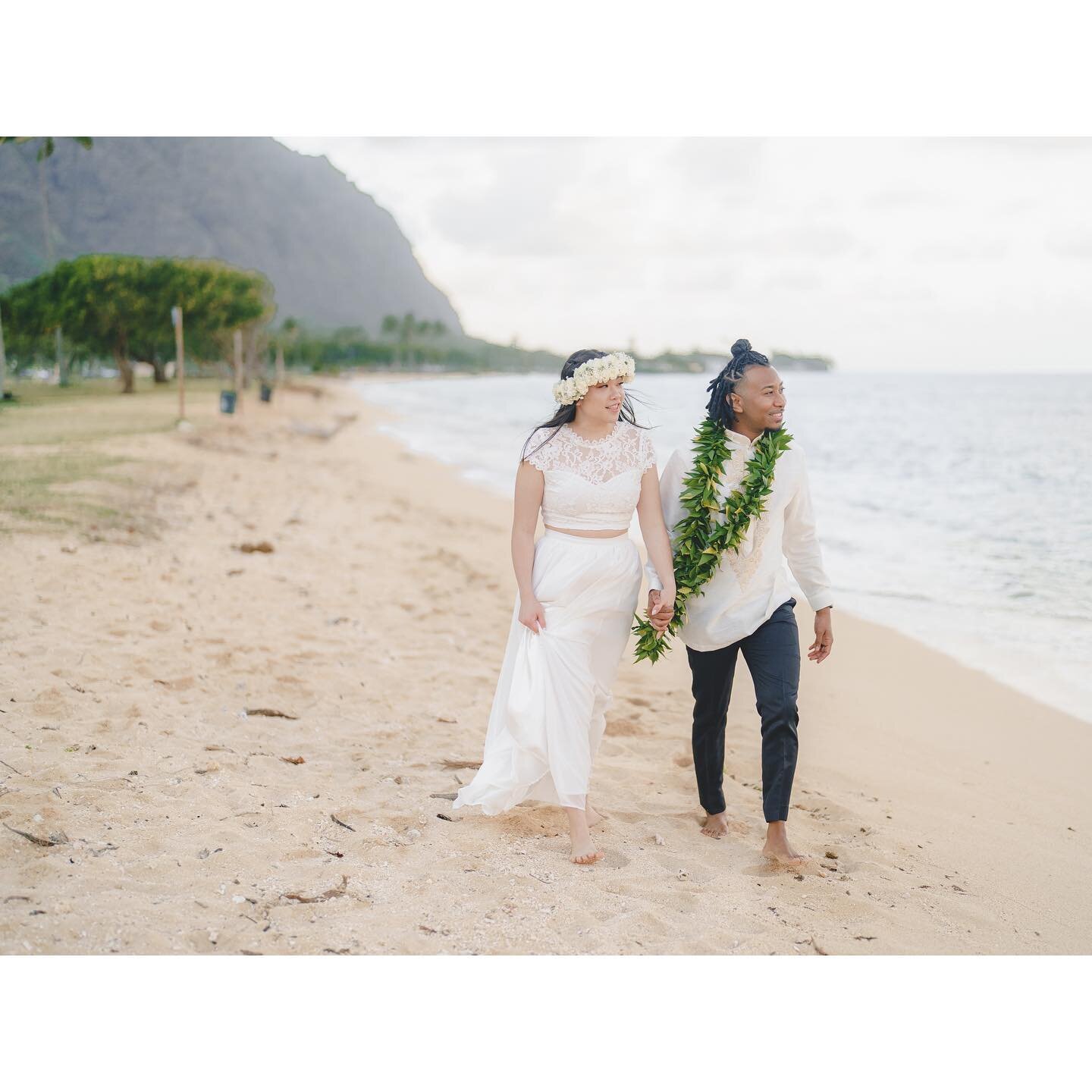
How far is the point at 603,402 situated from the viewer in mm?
3586

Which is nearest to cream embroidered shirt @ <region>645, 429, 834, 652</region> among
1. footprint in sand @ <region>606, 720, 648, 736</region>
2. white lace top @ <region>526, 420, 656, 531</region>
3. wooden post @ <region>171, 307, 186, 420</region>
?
white lace top @ <region>526, 420, 656, 531</region>

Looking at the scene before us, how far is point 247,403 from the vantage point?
108 feet

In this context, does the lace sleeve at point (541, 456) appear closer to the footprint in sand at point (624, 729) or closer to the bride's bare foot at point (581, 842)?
the bride's bare foot at point (581, 842)

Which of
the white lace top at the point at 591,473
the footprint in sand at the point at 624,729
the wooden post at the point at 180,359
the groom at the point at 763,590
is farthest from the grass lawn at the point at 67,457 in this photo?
the groom at the point at 763,590

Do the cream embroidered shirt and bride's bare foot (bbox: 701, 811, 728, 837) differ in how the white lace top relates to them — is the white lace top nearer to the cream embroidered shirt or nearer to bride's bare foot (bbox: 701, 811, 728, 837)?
the cream embroidered shirt

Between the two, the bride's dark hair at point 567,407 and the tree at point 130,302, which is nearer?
the bride's dark hair at point 567,407

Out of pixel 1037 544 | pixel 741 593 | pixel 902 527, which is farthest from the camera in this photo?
pixel 902 527

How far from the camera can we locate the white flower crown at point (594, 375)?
3.54m

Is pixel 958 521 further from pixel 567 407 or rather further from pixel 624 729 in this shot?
pixel 567 407

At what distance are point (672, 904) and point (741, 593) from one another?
49.2 inches

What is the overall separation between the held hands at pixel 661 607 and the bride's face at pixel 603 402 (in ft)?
2.43

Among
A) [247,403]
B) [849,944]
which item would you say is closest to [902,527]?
[849,944]

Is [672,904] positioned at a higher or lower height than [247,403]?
lower

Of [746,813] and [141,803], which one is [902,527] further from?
[141,803]
